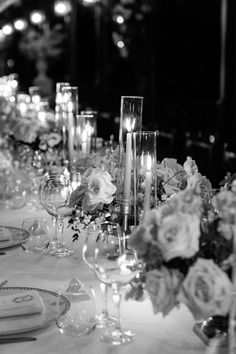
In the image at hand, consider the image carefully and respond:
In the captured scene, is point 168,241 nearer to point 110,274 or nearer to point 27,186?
point 110,274

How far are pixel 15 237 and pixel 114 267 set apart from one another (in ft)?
3.38

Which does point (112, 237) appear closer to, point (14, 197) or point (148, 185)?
point (148, 185)

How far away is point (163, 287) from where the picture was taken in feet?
4.86

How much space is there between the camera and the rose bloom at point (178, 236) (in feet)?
4.70

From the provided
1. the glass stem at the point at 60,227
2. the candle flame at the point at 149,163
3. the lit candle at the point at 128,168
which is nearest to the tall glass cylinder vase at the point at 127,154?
the lit candle at the point at 128,168

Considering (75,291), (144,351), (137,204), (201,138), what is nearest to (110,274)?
(144,351)

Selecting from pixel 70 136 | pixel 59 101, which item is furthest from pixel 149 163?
pixel 59 101

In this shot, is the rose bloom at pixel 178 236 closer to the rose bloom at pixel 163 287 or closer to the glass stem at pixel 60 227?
the rose bloom at pixel 163 287

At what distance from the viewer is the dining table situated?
1629mm

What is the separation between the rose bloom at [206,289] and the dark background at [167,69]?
95.8 inches

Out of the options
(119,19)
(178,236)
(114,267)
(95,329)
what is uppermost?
(119,19)

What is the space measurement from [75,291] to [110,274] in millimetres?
379

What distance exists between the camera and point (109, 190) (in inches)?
92.0

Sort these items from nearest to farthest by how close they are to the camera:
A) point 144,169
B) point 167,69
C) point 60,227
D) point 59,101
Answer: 1. point 144,169
2. point 60,227
3. point 59,101
4. point 167,69
